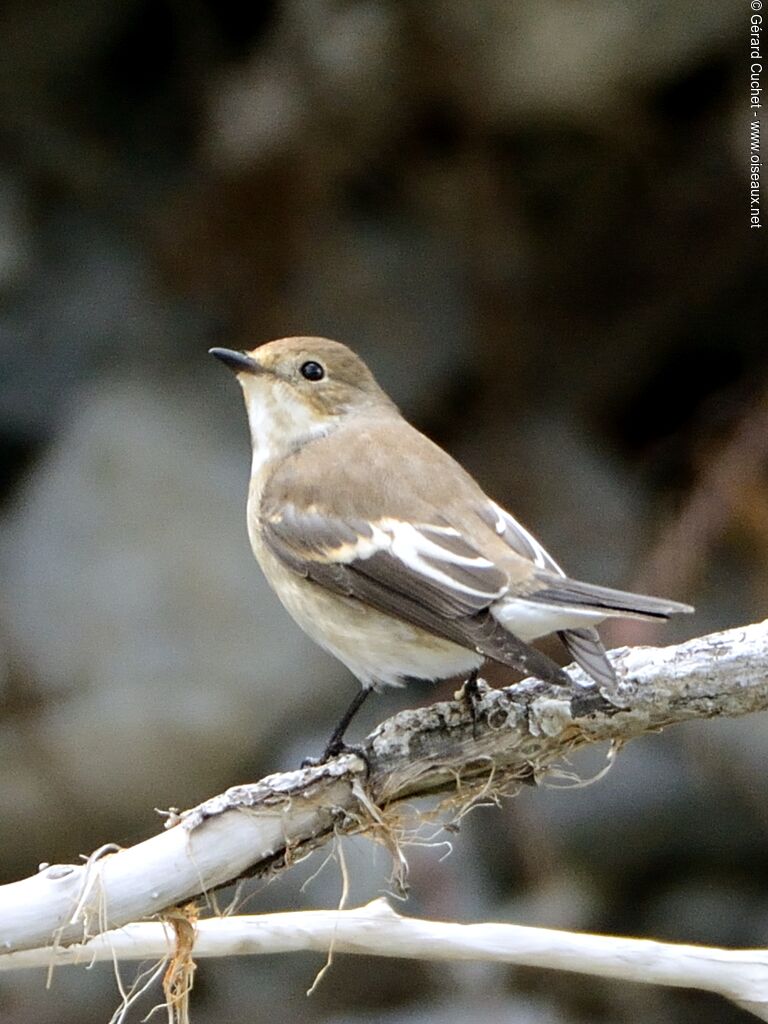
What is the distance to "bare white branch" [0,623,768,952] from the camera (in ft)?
6.81

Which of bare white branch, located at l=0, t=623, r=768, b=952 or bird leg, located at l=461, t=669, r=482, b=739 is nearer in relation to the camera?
bare white branch, located at l=0, t=623, r=768, b=952

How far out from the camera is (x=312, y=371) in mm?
3402

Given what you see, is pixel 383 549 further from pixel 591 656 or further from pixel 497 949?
pixel 497 949

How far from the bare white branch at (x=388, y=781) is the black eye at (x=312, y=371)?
1.08 m

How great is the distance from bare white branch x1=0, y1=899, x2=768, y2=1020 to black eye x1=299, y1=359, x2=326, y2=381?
1514 millimetres

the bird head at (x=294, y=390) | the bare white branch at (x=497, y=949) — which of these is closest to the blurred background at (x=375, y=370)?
the bird head at (x=294, y=390)

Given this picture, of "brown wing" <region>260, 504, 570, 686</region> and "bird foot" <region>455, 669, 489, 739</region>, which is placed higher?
"brown wing" <region>260, 504, 570, 686</region>

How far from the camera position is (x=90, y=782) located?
175 inches

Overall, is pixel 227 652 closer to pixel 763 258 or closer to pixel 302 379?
pixel 302 379

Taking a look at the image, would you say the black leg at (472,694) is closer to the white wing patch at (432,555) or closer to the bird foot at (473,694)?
the bird foot at (473,694)

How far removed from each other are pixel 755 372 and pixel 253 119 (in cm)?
183

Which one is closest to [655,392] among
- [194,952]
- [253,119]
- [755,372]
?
[755,372]

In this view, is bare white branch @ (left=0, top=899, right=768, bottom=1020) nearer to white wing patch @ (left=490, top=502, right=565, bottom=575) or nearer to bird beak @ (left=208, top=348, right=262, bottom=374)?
white wing patch @ (left=490, top=502, right=565, bottom=575)

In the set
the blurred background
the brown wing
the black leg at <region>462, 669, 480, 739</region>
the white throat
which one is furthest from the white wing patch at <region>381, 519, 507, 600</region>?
the blurred background
